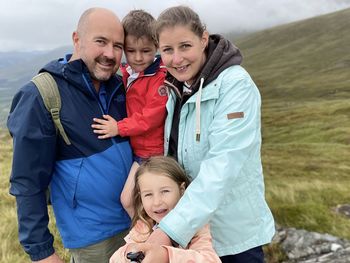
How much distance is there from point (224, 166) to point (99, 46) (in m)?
2.22

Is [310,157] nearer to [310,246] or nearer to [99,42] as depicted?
[310,246]

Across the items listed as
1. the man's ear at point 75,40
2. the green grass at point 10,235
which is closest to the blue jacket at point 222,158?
the man's ear at point 75,40

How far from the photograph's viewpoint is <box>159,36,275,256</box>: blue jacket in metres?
3.59

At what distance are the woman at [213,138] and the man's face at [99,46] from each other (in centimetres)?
76

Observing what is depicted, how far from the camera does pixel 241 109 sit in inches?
150

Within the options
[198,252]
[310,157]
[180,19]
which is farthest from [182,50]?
[310,157]

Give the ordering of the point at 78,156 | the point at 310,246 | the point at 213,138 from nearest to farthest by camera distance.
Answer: the point at 213,138
the point at 78,156
the point at 310,246

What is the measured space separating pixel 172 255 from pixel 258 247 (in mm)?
1691

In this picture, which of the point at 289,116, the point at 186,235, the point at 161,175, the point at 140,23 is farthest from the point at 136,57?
the point at 289,116

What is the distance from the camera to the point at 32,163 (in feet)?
14.5

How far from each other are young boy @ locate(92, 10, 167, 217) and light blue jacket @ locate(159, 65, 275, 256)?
15.2 inches

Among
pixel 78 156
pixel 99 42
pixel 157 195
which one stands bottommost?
pixel 157 195

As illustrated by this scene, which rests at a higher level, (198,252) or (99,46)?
(99,46)

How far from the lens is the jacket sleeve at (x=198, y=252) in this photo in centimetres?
325
